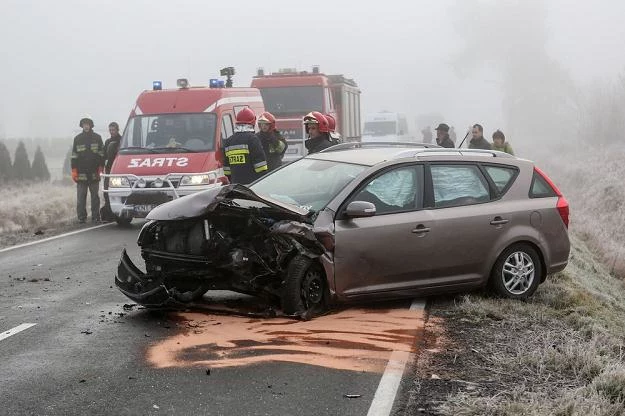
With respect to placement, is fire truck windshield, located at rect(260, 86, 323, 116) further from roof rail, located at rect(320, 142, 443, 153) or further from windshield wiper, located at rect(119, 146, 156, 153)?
roof rail, located at rect(320, 142, 443, 153)

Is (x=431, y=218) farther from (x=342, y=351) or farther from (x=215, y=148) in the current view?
(x=215, y=148)

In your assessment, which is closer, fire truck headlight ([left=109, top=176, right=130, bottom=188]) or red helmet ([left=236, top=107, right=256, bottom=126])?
red helmet ([left=236, top=107, right=256, bottom=126])

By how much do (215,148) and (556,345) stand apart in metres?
8.78

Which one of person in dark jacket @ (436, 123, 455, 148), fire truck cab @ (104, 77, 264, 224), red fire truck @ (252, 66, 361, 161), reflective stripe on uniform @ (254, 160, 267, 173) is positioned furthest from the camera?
red fire truck @ (252, 66, 361, 161)

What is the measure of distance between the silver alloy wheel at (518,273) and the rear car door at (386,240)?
3.09 ft

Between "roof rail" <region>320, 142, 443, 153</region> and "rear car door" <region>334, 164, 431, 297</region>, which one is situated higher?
"roof rail" <region>320, 142, 443, 153</region>

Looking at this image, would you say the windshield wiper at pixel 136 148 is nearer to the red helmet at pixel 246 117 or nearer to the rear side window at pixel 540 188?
the red helmet at pixel 246 117

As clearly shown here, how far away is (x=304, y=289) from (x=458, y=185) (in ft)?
6.32

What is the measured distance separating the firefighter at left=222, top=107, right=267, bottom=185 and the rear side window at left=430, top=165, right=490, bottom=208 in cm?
307

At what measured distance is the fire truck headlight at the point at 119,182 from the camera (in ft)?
45.5

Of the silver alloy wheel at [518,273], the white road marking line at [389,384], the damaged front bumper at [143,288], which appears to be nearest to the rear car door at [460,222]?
the silver alloy wheel at [518,273]

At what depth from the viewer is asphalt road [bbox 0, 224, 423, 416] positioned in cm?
491

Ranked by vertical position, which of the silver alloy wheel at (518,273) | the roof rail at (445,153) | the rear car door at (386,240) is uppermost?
the roof rail at (445,153)

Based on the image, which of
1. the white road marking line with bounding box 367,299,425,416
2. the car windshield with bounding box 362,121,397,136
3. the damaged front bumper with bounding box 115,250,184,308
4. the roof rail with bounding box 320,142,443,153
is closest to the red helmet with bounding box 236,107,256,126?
the roof rail with bounding box 320,142,443,153
